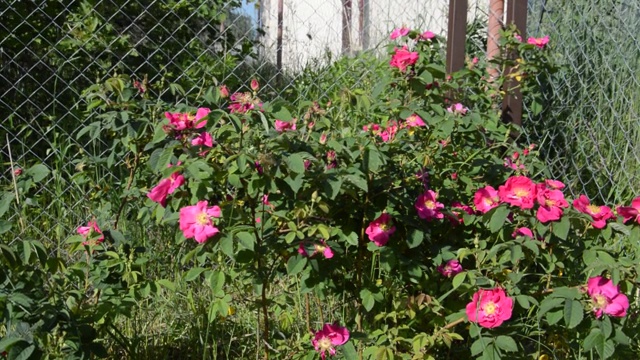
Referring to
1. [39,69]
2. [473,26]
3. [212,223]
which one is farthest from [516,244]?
[39,69]

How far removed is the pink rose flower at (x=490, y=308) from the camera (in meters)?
1.86

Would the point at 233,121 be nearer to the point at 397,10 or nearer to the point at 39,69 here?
the point at 39,69

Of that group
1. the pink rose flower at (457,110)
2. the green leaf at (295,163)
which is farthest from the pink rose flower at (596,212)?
the green leaf at (295,163)

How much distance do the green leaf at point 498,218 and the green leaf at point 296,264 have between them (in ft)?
1.48

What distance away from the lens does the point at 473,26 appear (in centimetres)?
370

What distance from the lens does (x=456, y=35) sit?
9.89 feet

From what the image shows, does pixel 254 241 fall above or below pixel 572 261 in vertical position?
above

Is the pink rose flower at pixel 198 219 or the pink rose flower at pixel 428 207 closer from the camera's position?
the pink rose flower at pixel 198 219

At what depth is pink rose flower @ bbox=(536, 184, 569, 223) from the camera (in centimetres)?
190

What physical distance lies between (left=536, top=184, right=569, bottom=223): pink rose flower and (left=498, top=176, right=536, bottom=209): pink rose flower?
0.07ft

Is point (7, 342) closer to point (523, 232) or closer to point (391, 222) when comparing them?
point (391, 222)

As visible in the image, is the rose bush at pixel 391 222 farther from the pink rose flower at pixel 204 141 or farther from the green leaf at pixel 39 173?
the green leaf at pixel 39 173

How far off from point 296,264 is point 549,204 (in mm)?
619

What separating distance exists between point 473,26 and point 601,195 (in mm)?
956
